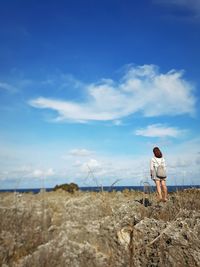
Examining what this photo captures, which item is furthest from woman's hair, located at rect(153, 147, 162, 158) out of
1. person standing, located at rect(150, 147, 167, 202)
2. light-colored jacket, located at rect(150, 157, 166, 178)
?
light-colored jacket, located at rect(150, 157, 166, 178)

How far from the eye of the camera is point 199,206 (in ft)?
28.5

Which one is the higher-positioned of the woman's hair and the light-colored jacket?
the woman's hair

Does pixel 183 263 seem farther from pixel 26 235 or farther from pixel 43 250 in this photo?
pixel 26 235

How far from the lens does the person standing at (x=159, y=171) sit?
12.9 m

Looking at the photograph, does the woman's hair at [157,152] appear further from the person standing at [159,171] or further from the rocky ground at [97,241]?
the rocky ground at [97,241]

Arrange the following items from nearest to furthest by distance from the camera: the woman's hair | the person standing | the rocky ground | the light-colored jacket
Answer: the rocky ground → the person standing → the light-colored jacket → the woman's hair

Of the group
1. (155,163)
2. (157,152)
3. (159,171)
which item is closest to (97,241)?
(159,171)

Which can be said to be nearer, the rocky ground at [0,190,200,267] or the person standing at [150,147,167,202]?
the rocky ground at [0,190,200,267]

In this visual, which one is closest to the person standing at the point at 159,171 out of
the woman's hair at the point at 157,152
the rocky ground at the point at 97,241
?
the woman's hair at the point at 157,152

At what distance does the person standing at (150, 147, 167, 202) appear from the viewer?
12.9 meters

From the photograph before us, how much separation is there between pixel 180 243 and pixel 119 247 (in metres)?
0.99

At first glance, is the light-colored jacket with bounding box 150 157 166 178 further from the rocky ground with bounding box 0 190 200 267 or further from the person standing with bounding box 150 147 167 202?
A: the rocky ground with bounding box 0 190 200 267

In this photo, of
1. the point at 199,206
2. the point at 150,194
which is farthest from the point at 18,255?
the point at 150,194

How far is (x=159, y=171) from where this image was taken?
13.1 metres
